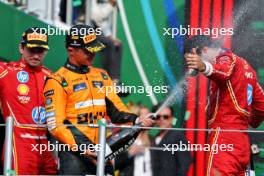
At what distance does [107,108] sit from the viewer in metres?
8.30

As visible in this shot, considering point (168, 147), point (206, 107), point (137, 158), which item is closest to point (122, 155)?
point (137, 158)

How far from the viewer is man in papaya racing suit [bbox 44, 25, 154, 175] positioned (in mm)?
7949

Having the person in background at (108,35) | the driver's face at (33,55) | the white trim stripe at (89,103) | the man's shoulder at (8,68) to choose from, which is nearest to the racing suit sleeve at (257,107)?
the white trim stripe at (89,103)

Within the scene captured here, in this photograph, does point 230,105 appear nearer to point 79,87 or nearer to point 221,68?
point 221,68


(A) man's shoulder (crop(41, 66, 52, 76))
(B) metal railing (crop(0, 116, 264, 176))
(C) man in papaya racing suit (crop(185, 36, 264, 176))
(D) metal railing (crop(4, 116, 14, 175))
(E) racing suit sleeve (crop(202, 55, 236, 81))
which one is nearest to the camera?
(B) metal railing (crop(0, 116, 264, 176))

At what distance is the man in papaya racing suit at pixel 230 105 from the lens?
25.7ft

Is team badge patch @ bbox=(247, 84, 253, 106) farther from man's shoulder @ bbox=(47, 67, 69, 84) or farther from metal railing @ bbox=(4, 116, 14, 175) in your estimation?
metal railing @ bbox=(4, 116, 14, 175)

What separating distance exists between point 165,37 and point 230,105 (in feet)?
4.77

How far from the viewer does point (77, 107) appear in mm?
8055

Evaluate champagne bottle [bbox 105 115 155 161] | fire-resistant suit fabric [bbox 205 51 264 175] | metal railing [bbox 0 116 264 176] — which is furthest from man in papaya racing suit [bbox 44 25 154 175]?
fire-resistant suit fabric [bbox 205 51 264 175]

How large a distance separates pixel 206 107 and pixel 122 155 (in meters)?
1.48

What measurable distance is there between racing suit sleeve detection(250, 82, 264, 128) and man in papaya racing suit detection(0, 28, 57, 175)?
5.46ft

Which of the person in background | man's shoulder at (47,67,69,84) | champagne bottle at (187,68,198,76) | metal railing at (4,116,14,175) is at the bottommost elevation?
metal railing at (4,116,14,175)

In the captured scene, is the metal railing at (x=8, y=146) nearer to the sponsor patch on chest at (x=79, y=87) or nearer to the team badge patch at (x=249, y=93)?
the sponsor patch on chest at (x=79, y=87)
